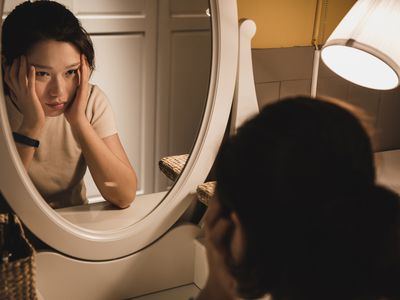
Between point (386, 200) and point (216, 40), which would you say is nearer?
point (386, 200)

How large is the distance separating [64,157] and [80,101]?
0.28ft

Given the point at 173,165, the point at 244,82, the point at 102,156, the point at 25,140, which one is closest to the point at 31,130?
the point at 25,140

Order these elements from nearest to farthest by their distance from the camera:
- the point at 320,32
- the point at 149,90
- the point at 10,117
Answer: the point at 10,117 < the point at 149,90 < the point at 320,32

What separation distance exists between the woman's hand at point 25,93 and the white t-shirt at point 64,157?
0.5 inches

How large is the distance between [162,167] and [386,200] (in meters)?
0.50

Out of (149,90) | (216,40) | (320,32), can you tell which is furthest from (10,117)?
(320,32)

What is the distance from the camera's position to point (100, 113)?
86cm

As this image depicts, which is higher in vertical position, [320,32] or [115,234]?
[320,32]

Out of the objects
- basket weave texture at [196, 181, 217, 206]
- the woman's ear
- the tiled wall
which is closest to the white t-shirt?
basket weave texture at [196, 181, 217, 206]

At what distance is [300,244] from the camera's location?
0.45 meters

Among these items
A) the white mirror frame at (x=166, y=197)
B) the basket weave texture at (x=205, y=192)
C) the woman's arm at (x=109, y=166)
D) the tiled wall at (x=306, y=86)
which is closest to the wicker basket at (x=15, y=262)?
the white mirror frame at (x=166, y=197)

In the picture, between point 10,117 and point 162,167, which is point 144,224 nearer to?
point 162,167

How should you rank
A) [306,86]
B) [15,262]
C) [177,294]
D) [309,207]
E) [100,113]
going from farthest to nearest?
1. [306,86]
2. [177,294]
3. [100,113]
4. [15,262]
5. [309,207]

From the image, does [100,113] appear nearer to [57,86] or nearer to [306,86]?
[57,86]
